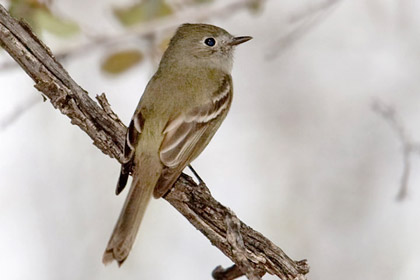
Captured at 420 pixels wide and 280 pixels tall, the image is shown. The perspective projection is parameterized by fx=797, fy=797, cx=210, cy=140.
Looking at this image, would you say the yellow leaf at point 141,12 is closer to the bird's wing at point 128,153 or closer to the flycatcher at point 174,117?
the flycatcher at point 174,117

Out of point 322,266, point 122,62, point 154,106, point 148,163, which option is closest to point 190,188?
point 148,163

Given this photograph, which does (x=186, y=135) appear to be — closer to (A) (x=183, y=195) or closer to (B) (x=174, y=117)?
(B) (x=174, y=117)

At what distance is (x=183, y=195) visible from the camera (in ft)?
10.1

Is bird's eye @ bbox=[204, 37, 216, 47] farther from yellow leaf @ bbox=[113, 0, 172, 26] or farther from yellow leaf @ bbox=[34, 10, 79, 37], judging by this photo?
yellow leaf @ bbox=[34, 10, 79, 37]

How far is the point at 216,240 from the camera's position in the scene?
113 inches

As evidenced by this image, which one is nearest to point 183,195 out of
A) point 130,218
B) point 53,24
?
point 130,218

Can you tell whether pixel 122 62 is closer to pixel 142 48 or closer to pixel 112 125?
pixel 142 48

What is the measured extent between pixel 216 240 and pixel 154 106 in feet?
3.14

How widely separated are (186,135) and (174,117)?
12 cm

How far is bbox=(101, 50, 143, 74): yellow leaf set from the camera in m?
4.31

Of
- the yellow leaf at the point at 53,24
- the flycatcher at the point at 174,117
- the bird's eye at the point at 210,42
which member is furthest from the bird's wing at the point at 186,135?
the yellow leaf at the point at 53,24

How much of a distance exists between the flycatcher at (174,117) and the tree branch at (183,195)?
0.70 ft

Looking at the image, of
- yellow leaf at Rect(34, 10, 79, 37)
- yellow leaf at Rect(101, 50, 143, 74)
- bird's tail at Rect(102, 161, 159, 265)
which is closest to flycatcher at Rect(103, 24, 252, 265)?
bird's tail at Rect(102, 161, 159, 265)

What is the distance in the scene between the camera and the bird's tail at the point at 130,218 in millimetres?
2967
